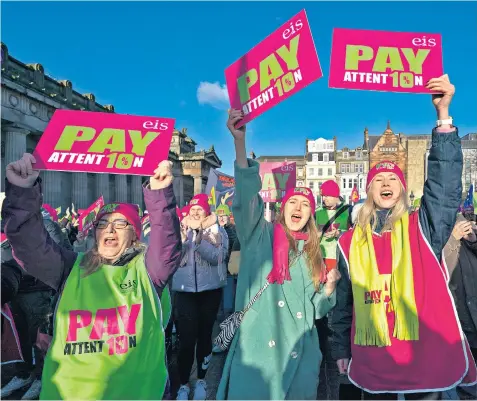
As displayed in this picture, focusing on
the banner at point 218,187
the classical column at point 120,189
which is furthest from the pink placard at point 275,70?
the classical column at point 120,189

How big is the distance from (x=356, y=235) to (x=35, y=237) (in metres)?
1.89

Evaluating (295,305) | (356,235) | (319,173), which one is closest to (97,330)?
(295,305)

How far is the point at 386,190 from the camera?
240 cm

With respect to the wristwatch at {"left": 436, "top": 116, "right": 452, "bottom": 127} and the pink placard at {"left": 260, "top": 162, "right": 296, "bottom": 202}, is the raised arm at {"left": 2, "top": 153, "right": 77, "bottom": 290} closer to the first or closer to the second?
the wristwatch at {"left": 436, "top": 116, "right": 452, "bottom": 127}

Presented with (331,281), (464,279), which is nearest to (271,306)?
(331,281)

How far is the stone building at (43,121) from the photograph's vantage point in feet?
61.3

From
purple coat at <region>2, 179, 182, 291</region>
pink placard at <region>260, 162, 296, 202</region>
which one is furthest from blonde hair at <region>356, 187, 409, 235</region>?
pink placard at <region>260, 162, 296, 202</region>

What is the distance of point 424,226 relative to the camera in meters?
2.20

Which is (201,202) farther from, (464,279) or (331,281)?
(464,279)

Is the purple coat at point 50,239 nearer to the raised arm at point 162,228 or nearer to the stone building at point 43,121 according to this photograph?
the raised arm at point 162,228

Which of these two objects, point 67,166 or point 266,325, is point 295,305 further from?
point 67,166

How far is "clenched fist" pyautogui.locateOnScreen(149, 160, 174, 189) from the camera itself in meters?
2.17

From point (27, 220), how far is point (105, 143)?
2.56 feet

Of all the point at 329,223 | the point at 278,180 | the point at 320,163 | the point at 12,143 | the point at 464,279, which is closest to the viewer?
the point at 464,279
